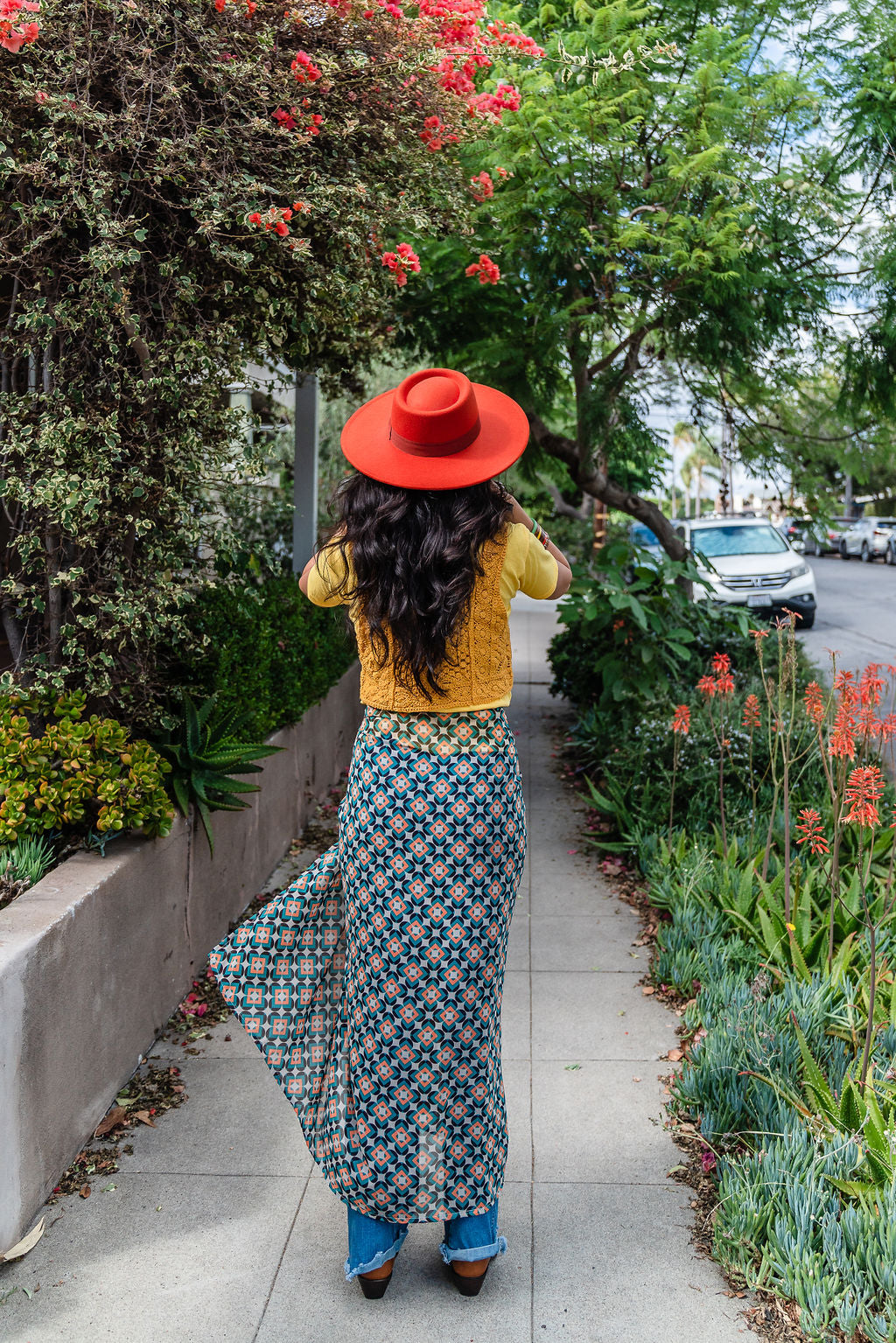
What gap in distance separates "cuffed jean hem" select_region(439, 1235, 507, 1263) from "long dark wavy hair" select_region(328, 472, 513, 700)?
1.32 metres

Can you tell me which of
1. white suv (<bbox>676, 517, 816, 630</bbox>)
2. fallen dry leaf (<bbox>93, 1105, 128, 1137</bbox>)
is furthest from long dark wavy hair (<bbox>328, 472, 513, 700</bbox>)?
white suv (<bbox>676, 517, 816, 630</bbox>)

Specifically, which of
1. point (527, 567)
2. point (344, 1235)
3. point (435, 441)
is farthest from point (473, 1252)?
point (435, 441)

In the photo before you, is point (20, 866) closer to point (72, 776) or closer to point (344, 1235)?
point (72, 776)

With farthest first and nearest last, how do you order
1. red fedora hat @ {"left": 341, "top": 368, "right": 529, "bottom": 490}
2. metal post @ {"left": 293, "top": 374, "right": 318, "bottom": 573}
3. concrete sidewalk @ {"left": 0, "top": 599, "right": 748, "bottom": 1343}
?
metal post @ {"left": 293, "top": 374, "right": 318, "bottom": 573}
concrete sidewalk @ {"left": 0, "top": 599, "right": 748, "bottom": 1343}
red fedora hat @ {"left": 341, "top": 368, "right": 529, "bottom": 490}

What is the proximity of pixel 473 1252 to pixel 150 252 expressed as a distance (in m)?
2.98

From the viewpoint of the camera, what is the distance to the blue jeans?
2.54 m

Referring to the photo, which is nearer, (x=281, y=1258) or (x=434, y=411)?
(x=434, y=411)

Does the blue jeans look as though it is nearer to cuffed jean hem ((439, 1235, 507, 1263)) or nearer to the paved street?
cuffed jean hem ((439, 1235, 507, 1263))

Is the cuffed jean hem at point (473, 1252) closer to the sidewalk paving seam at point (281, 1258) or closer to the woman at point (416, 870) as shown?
the woman at point (416, 870)

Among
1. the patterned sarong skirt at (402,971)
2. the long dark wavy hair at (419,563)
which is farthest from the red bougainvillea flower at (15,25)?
the patterned sarong skirt at (402,971)

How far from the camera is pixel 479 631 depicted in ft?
8.04

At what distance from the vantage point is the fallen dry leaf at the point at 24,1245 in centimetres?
262

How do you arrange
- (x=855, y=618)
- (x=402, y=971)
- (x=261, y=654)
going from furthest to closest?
1. (x=855, y=618)
2. (x=261, y=654)
3. (x=402, y=971)

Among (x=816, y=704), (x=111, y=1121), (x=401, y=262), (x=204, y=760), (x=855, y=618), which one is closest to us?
(x=111, y=1121)
